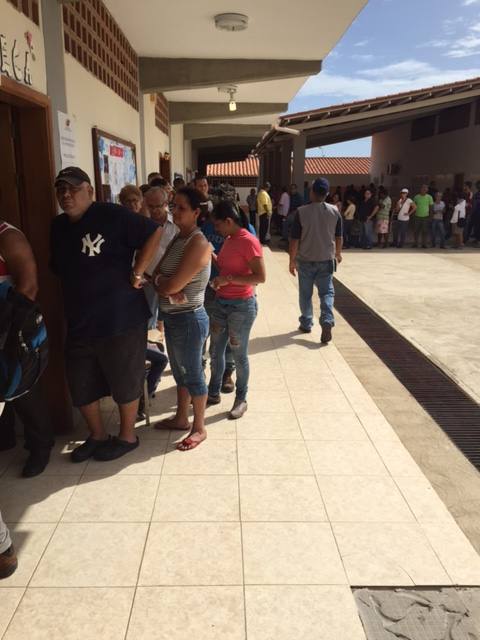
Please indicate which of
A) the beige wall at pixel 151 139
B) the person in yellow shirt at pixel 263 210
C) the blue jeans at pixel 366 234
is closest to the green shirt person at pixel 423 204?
the blue jeans at pixel 366 234

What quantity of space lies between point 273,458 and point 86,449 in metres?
1.15

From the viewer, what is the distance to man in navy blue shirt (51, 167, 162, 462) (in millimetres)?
2895

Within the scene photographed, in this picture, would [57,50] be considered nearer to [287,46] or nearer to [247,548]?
[247,548]

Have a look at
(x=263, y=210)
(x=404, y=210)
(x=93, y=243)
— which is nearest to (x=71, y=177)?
(x=93, y=243)

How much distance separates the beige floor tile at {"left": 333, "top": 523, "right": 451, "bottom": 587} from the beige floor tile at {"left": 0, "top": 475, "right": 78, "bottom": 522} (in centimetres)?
142

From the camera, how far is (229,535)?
251 cm

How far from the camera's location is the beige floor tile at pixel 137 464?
307cm

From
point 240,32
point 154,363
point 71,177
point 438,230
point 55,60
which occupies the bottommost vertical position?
point 154,363

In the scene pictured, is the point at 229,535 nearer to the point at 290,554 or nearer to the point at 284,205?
the point at 290,554

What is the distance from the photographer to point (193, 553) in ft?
7.82

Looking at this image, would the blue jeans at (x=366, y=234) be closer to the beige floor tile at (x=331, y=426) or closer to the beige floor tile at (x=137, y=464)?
the beige floor tile at (x=331, y=426)

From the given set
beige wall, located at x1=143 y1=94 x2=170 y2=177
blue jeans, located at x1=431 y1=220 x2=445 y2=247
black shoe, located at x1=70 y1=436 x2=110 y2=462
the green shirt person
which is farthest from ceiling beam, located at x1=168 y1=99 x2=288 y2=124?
black shoe, located at x1=70 y1=436 x2=110 y2=462

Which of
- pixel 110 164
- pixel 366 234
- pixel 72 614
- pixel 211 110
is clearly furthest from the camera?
pixel 366 234

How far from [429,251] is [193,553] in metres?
12.6
